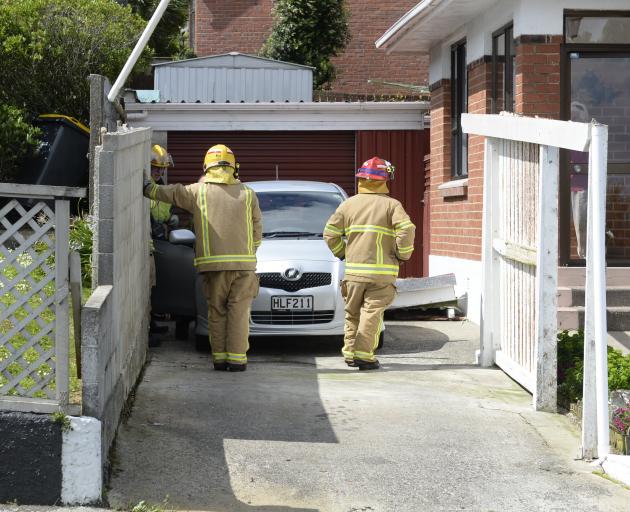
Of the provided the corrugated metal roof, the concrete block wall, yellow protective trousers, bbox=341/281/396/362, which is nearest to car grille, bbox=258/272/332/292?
yellow protective trousers, bbox=341/281/396/362

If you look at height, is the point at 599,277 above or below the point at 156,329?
above

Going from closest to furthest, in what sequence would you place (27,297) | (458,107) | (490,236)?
(27,297)
(490,236)
(458,107)

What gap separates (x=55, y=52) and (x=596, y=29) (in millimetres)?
11575

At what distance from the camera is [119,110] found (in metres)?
11.7

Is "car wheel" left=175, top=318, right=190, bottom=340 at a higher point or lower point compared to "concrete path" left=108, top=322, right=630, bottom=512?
higher

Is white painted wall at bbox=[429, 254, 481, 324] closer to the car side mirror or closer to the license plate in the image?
the license plate

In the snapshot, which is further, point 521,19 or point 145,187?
point 521,19

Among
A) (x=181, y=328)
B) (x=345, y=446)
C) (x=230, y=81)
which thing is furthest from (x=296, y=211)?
(x=230, y=81)

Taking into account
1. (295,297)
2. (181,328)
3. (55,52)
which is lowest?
(181,328)

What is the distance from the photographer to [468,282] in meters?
13.3

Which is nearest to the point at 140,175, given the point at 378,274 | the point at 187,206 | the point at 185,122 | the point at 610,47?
the point at 187,206

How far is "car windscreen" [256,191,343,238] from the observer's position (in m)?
11.2

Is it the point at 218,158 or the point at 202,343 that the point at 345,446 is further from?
the point at 202,343

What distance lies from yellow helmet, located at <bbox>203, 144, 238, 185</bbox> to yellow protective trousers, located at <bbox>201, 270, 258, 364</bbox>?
0.76 m
